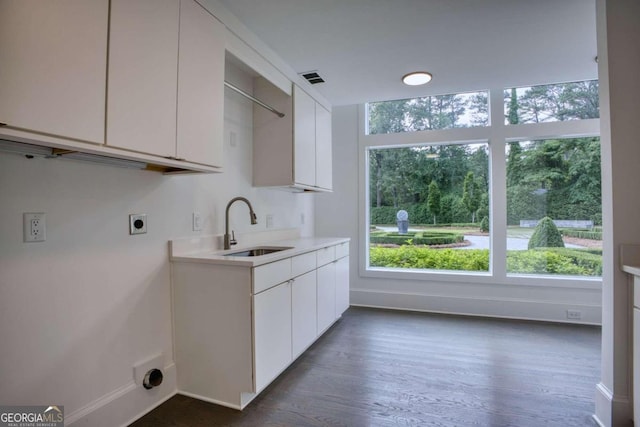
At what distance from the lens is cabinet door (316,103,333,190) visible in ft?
11.3

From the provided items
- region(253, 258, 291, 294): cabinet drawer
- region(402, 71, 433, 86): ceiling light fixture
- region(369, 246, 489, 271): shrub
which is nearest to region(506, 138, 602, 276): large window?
region(369, 246, 489, 271): shrub

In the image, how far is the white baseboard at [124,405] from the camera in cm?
161

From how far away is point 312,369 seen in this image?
245cm

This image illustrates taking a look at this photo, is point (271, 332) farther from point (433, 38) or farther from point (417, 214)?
point (417, 214)

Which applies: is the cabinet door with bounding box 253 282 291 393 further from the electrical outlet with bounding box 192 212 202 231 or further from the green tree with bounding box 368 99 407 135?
the green tree with bounding box 368 99 407 135

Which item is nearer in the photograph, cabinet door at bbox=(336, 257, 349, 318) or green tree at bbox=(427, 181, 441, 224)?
cabinet door at bbox=(336, 257, 349, 318)

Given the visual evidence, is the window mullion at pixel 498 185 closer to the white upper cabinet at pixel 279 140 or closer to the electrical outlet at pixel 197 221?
the white upper cabinet at pixel 279 140

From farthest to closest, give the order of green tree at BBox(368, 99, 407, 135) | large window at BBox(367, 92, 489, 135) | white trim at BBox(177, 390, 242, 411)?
green tree at BBox(368, 99, 407, 135) < large window at BBox(367, 92, 489, 135) < white trim at BBox(177, 390, 242, 411)

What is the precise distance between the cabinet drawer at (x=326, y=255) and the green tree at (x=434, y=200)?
4.99 ft

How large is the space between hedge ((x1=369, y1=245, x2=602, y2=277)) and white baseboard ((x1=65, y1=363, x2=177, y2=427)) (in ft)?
9.08

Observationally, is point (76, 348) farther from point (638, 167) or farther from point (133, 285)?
point (638, 167)

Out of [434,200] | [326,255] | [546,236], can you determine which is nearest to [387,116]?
[434,200]

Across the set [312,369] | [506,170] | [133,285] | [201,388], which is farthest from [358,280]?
[133,285]
